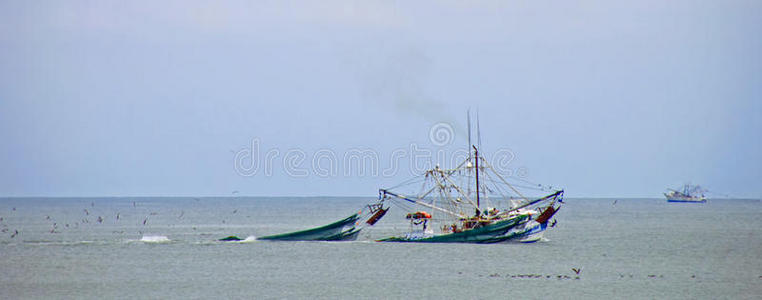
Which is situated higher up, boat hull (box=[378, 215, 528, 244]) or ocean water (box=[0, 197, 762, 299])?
boat hull (box=[378, 215, 528, 244])

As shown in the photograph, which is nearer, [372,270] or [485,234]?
[372,270]

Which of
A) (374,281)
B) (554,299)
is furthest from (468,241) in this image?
(554,299)

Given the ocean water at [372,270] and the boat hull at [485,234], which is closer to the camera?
the ocean water at [372,270]

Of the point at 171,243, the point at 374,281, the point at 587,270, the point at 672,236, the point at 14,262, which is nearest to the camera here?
the point at 374,281

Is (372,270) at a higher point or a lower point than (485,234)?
lower

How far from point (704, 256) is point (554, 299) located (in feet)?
84.8

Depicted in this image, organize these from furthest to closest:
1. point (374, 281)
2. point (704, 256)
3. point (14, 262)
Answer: point (704, 256) < point (14, 262) < point (374, 281)

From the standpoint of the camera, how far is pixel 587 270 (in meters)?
49.6

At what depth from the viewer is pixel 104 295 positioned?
4000 cm

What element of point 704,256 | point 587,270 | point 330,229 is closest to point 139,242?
point 330,229

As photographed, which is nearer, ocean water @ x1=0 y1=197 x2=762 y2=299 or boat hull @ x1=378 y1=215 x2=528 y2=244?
ocean water @ x1=0 y1=197 x2=762 y2=299

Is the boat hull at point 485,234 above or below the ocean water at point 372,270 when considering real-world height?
above

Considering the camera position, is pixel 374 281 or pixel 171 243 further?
pixel 171 243

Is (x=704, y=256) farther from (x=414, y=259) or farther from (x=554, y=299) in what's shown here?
(x=554, y=299)
